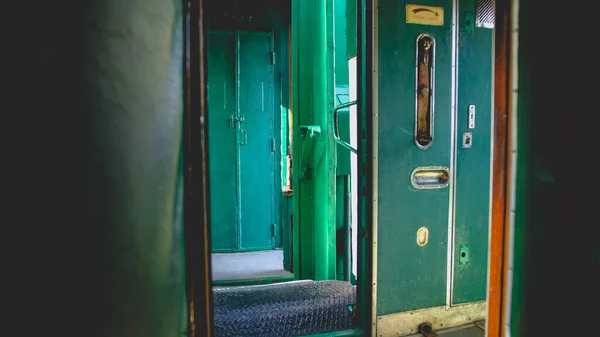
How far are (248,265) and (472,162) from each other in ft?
13.1

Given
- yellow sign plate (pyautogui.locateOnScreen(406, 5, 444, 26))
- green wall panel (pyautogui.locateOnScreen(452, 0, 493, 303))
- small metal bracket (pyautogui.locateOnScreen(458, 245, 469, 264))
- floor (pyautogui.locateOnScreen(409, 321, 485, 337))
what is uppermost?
yellow sign plate (pyautogui.locateOnScreen(406, 5, 444, 26))

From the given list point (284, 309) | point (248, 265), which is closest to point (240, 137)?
point (248, 265)

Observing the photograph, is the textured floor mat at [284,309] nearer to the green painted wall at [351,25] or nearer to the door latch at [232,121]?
the green painted wall at [351,25]

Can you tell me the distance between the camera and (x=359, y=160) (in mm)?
2949

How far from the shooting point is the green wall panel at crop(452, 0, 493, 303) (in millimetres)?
2994

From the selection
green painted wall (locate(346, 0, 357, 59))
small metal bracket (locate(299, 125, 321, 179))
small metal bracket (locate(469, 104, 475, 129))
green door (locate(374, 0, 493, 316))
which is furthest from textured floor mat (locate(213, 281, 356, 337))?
green painted wall (locate(346, 0, 357, 59))

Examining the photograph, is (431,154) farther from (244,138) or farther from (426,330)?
(244,138)

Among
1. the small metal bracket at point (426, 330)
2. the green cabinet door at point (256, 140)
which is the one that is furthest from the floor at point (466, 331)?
the green cabinet door at point (256, 140)

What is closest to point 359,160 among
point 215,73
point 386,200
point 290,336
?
point 386,200

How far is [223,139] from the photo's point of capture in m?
6.57

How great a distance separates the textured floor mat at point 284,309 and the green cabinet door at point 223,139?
2827mm

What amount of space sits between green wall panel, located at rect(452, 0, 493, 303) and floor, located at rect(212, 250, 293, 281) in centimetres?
288

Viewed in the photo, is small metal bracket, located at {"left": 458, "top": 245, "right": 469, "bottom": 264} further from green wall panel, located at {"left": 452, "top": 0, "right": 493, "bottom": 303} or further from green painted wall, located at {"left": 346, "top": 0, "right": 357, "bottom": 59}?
green painted wall, located at {"left": 346, "top": 0, "right": 357, "bottom": 59}

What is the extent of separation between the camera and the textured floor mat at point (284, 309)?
2.88 meters
